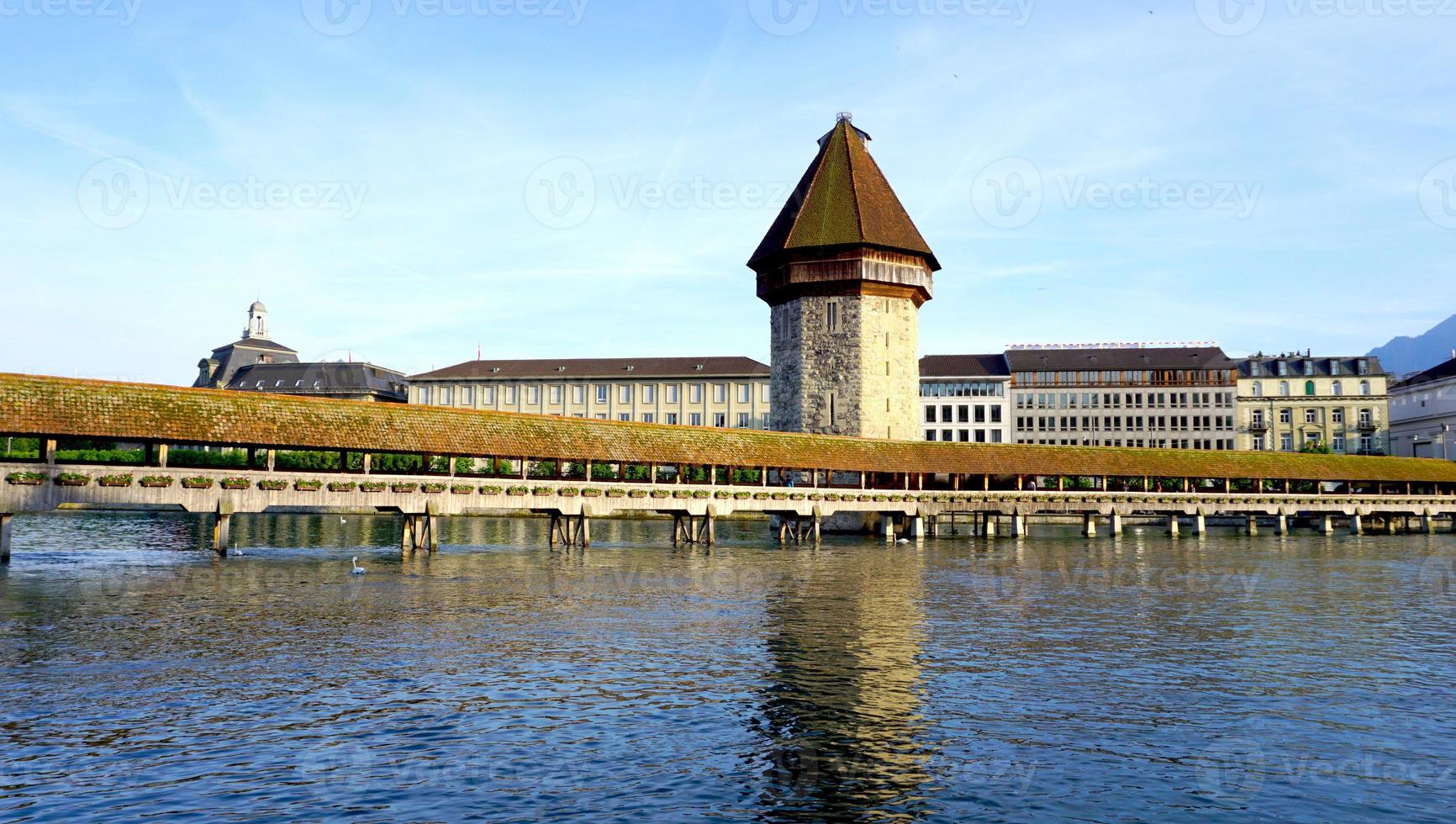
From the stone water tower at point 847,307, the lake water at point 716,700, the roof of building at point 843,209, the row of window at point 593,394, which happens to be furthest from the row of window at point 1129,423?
the lake water at point 716,700

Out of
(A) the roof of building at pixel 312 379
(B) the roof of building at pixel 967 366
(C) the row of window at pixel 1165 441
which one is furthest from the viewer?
(A) the roof of building at pixel 312 379

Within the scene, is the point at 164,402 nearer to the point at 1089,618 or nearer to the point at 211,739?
the point at 211,739

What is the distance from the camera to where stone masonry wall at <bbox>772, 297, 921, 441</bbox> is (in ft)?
197

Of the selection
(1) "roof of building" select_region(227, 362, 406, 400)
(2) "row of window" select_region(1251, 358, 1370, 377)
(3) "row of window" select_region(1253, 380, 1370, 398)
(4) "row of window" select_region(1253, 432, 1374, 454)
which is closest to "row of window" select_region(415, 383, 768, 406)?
(1) "roof of building" select_region(227, 362, 406, 400)

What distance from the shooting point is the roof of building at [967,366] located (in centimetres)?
10819

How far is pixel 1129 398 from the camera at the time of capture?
351 ft

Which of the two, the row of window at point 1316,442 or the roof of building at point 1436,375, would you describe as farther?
the row of window at point 1316,442

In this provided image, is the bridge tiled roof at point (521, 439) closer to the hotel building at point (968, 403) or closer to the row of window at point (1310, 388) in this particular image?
the row of window at point (1310, 388)

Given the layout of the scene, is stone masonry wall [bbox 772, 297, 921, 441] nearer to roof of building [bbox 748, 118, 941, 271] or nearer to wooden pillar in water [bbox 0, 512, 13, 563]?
roof of building [bbox 748, 118, 941, 271]

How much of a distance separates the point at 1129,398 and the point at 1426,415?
1053 inches

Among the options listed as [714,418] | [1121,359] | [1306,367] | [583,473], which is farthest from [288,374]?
[1306,367]

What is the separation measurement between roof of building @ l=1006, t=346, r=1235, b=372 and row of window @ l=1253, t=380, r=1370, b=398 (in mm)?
4756

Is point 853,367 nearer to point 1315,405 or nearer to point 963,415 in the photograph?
point 963,415

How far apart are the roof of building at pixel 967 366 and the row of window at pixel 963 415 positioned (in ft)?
11.0
